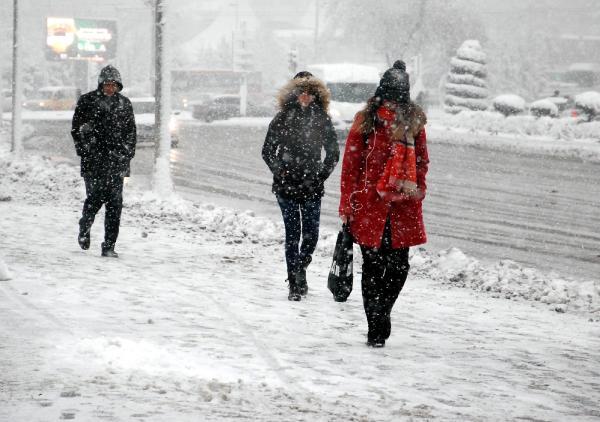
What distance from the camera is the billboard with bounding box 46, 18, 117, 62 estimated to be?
6606 centimetres

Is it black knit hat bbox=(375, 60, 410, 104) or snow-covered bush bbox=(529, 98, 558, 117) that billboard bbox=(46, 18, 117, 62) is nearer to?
snow-covered bush bbox=(529, 98, 558, 117)

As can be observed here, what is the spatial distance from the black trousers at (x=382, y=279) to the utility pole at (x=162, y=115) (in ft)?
27.6

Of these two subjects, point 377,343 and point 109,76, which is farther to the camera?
point 109,76

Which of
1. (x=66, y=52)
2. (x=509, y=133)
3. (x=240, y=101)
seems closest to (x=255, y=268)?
(x=509, y=133)

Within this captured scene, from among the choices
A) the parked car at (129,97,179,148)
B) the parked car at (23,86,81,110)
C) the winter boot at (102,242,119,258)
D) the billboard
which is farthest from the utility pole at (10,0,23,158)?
the billboard

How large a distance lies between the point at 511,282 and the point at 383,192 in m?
3.54

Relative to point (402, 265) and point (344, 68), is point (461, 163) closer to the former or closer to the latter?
point (344, 68)

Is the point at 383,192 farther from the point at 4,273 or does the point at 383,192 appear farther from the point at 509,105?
the point at 509,105

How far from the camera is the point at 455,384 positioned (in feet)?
18.1

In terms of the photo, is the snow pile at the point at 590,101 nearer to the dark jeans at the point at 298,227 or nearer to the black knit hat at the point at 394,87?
the dark jeans at the point at 298,227

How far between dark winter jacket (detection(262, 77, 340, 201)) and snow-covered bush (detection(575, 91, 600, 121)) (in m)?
32.8

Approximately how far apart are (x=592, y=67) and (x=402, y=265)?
108 m

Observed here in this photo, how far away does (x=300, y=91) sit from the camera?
7.48 m

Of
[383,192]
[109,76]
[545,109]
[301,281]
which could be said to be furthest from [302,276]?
[545,109]
